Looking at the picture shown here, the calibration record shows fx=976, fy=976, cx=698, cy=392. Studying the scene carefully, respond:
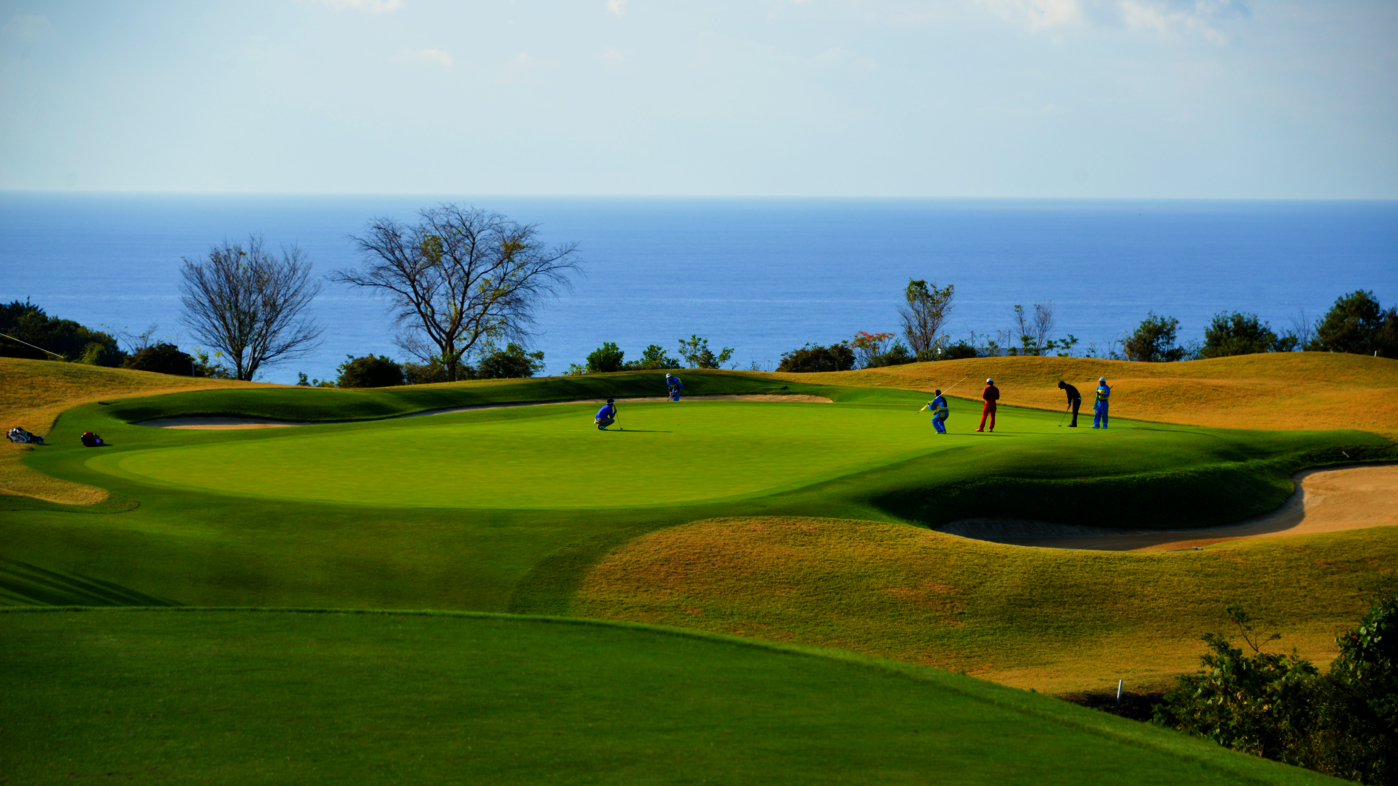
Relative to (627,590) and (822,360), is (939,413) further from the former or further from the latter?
(822,360)

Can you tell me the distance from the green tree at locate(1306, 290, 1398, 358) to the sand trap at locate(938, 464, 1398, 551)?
151ft

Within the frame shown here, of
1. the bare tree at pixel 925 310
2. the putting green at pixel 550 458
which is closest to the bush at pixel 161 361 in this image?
the putting green at pixel 550 458

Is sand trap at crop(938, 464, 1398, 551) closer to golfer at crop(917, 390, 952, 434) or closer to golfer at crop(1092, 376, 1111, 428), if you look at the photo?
golfer at crop(1092, 376, 1111, 428)

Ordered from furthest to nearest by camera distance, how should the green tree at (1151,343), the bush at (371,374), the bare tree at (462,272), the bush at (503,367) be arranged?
the green tree at (1151,343)
the bare tree at (462,272)
the bush at (503,367)
the bush at (371,374)

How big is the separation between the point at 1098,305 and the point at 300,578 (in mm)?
192512

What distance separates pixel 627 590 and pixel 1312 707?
9.50 m

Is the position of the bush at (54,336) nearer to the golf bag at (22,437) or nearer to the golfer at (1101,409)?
the golf bag at (22,437)

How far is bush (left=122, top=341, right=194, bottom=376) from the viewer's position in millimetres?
49188

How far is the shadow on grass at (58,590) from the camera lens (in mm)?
13352

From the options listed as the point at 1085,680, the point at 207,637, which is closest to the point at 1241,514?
the point at 1085,680

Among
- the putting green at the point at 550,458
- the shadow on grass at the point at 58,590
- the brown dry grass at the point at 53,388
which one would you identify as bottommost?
the shadow on grass at the point at 58,590

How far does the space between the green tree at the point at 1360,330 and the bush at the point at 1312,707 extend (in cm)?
6368

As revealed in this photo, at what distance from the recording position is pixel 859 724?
9477 mm

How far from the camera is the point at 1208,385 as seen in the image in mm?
46531
